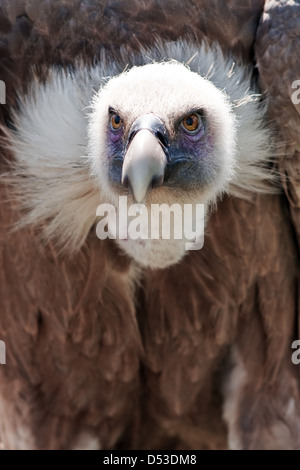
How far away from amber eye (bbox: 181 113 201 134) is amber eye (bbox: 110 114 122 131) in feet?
0.70

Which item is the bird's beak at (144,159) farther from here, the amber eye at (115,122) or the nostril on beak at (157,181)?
the amber eye at (115,122)

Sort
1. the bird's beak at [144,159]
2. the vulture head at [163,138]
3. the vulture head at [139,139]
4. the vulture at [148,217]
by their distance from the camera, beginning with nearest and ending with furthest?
the bird's beak at [144,159]
the vulture head at [163,138]
the vulture head at [139,139]
the vulture at [148,217]

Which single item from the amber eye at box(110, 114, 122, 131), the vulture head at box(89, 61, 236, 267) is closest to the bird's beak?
the vulture head at box(89, 61, 236, 267)

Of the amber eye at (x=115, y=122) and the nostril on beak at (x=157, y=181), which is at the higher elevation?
the amber eye at (x=115, y=122)

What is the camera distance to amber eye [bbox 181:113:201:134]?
304 centimetres

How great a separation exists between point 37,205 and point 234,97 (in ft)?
2.78

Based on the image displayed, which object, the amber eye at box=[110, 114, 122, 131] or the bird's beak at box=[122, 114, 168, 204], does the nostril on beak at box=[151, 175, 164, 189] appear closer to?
the bird's beak at box=[122, 114, 168, 204]

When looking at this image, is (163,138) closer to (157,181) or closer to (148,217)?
(157,181)

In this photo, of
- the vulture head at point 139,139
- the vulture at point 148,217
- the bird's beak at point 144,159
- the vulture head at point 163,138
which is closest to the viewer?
the bird's beak at point 144,159

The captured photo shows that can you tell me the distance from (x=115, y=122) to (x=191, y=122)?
258mm

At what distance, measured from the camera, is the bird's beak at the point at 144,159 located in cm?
276

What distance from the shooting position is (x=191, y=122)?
3.06 meters

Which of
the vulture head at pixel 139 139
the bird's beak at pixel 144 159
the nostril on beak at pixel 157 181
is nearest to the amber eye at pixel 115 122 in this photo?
the vulture head at pixel 139 139

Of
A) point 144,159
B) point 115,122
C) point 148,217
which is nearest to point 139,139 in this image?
point 144,159
